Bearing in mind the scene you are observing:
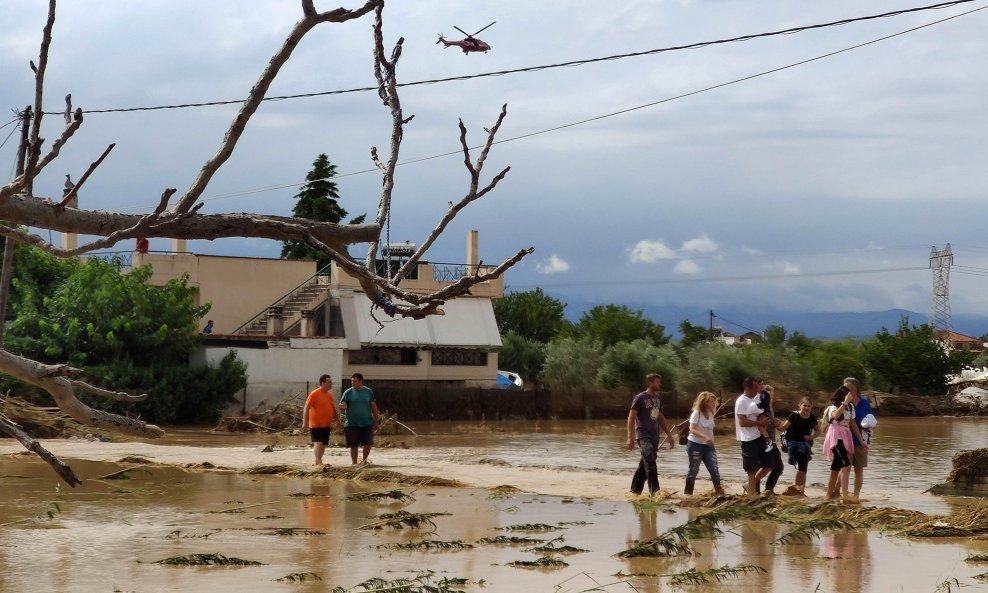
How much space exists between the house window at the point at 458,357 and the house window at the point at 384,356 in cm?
117

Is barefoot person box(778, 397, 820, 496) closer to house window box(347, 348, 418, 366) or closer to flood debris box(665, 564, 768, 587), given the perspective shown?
flood debris box(665, 564, 768, 587)

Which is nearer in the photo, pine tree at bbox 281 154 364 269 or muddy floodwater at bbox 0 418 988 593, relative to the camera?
muddy floodwater at bbox 0 418 988 593

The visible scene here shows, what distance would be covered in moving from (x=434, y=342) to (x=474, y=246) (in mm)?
7438

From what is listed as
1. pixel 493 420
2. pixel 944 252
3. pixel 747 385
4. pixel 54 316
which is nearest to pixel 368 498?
pixel 747 385

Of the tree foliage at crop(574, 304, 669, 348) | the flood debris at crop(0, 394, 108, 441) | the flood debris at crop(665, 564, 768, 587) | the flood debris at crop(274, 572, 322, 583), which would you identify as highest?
the tree foliage at crop(574, 304, 669, 348)

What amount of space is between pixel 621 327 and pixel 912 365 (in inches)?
829

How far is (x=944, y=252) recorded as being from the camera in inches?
5477

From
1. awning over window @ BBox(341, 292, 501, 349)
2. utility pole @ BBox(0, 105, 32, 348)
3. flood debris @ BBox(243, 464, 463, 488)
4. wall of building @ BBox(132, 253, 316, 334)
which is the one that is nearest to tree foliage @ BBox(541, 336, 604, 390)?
awning over window @ BBox(341, 292, 501, 349)

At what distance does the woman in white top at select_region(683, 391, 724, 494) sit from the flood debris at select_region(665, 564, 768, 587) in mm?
5153

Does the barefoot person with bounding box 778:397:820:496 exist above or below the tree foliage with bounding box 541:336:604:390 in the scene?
below

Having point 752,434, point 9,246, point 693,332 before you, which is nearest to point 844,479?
point 752,434

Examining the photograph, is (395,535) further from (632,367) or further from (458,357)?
(632,367)

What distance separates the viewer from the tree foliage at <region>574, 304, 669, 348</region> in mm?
82562

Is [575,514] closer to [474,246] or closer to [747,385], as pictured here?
[747,385]
